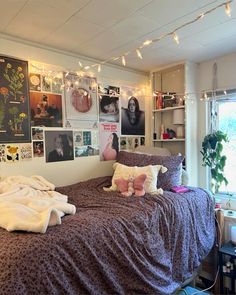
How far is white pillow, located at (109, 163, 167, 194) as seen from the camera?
2398 millimetres

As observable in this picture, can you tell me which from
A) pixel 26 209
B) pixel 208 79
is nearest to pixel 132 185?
pixel 26 209

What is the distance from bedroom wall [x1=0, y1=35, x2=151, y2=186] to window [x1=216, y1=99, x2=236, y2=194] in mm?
1237

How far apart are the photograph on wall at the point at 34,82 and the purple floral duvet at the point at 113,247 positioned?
1.06 meters

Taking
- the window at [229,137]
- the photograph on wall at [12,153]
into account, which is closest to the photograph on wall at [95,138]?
the photograph on wall at [12,153]

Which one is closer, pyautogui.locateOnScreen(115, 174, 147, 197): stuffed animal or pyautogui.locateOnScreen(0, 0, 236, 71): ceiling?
pyautogui.locateOnScreen(0, 0, 236, 71): ceiling

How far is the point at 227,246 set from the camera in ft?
8.06

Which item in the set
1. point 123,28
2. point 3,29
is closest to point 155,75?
point 123,28

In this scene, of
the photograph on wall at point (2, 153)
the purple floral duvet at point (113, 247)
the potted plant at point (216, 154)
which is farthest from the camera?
the potted plant at point (216, 154)

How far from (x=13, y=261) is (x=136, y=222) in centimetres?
90

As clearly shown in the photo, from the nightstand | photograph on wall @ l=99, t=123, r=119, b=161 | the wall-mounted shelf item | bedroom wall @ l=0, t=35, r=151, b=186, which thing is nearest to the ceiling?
bedroom wall @ l=0, t=35, r=151, b=186

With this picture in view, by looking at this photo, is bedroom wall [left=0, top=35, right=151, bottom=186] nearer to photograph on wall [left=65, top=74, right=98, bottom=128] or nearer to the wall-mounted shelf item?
photograph on wall [left=65, top=74, right=98, bottom=128]

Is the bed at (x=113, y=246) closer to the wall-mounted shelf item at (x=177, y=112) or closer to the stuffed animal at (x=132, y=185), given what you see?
the stuffed animal at (x=132, y=185)

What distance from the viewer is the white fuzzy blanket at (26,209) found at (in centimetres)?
135

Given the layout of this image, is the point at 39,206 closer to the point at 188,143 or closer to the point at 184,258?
the point at 184,258
